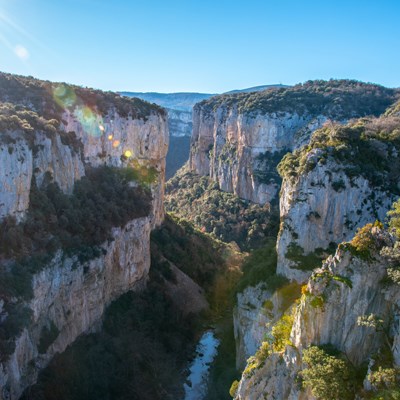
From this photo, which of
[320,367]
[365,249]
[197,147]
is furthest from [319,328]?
[197,147]

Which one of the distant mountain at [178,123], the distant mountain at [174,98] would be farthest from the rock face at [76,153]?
the distant mountain at [174,98]

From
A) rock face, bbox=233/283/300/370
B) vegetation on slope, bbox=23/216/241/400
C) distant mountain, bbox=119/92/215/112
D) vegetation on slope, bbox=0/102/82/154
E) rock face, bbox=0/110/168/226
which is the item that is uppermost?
distant mountain, bbox=119/92/215/112

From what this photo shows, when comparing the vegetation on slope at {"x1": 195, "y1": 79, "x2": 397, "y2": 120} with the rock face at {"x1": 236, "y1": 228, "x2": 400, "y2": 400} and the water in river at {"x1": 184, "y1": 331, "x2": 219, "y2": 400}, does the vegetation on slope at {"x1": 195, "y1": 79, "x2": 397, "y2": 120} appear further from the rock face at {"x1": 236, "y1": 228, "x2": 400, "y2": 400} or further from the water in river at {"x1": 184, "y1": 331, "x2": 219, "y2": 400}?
the rock face at {"x1": 236, "y1": 228, "x2": 400, "y2": 400}

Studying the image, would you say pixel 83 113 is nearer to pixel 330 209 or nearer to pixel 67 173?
pixel 67 173

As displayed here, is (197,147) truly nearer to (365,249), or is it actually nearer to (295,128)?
(295,128)

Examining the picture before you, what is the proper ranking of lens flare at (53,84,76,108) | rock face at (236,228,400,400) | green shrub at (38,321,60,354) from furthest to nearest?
1. lens flare at (53,84,76,108)
2. green shrub at (38,321,60,354)
3. rock face at (236,228,400,400)

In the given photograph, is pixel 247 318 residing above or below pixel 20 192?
below

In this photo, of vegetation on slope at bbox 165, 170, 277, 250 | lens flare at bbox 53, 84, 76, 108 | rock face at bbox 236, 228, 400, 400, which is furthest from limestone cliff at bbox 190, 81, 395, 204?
rock face at bbox 236, 228, 400, 400
